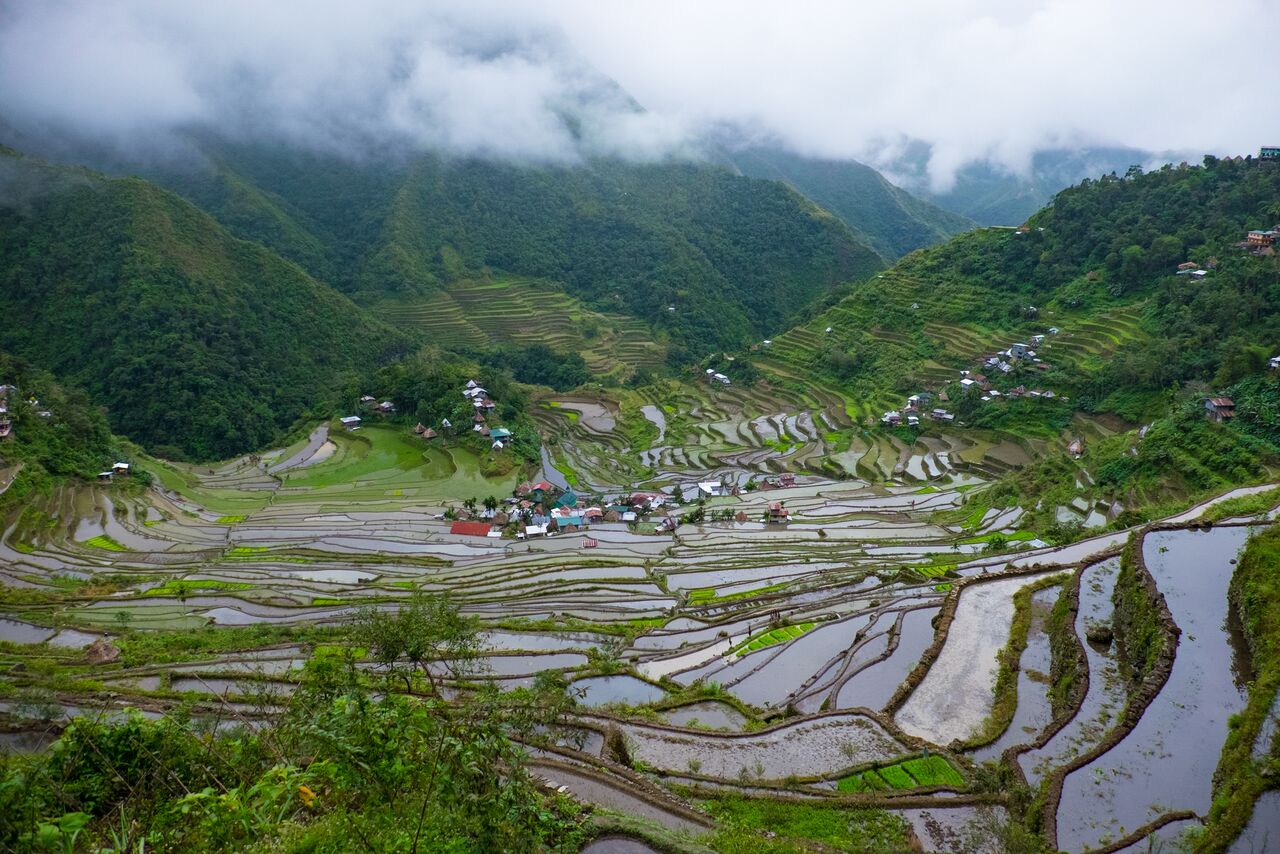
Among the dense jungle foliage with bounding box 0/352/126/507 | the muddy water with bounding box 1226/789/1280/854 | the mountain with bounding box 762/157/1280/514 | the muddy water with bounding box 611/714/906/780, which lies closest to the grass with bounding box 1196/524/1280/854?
the muddy water with bounding box 1226/789/1280/854

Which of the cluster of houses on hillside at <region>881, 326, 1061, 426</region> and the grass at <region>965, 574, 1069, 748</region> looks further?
the cluster of houses on hillside at <region>881, 326, 1061, 426</region>

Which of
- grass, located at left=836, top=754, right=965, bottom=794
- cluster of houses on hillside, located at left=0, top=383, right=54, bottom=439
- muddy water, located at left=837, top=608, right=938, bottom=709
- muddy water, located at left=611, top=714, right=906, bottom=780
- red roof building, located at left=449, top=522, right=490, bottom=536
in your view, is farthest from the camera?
red roof building, located at left=449, top=522, right=490, bottom=536

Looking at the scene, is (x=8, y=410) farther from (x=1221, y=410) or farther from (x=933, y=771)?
(x=1221, y=410)

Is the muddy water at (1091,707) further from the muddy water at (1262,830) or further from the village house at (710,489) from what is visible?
the village house at (710,489)

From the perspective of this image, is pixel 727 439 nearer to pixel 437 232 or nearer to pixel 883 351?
pixel 883 351

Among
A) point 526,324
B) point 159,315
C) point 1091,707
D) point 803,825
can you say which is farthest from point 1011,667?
point 526,324

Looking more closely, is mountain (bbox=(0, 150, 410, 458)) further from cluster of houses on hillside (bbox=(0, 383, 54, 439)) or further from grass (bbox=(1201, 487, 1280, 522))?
grass (bbox=(1201, 487, 1280, 522))

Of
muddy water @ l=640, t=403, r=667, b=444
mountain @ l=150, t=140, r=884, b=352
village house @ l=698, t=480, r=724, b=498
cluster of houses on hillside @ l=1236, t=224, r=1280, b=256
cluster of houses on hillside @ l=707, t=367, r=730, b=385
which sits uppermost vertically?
mountain @ l=150, t=140, r=884, b=352
